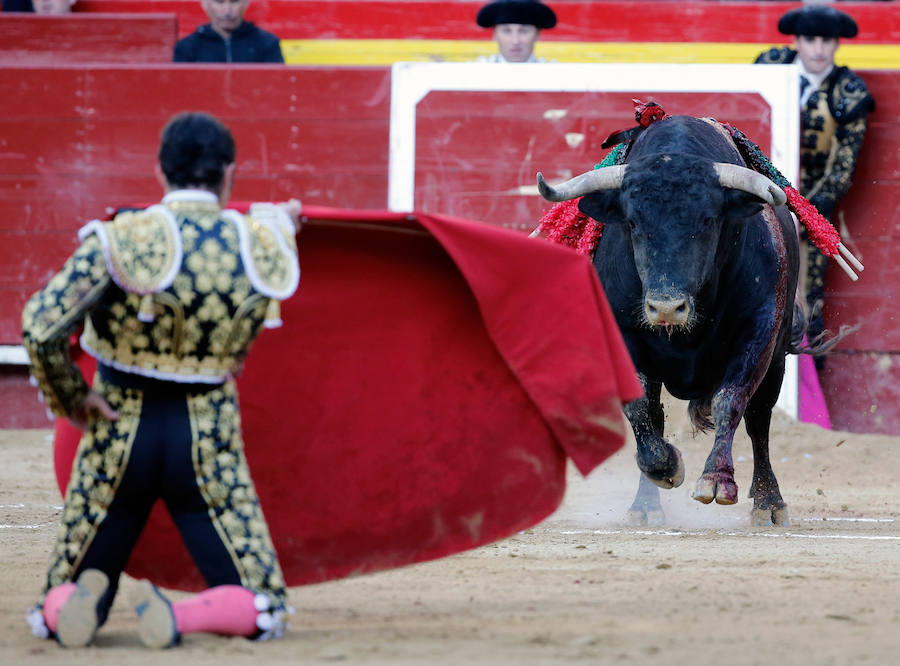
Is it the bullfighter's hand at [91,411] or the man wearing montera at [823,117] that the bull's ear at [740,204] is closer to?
the bullfighter's hand at [91,411]

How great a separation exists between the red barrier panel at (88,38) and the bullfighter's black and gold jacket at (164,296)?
5.61 meters

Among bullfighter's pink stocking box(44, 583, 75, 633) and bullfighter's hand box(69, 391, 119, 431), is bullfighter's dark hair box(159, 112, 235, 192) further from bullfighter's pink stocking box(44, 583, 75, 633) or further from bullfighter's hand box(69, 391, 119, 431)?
bullfighter's pink stocking box(44, 583, 75, 633)

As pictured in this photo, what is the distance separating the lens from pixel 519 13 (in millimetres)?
7707

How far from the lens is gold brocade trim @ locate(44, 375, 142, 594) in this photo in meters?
2.76

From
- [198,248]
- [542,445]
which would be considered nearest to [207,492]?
[198,248]

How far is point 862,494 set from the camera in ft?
20.2

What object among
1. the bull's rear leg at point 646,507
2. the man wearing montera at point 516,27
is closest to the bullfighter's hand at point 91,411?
the bull's rear leg at point 646,507

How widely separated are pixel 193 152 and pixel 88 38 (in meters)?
5.73

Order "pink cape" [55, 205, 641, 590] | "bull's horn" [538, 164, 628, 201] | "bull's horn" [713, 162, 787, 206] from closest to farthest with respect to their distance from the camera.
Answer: "pink cape" [55, 205, 641, 590] < "bull's horn" [713, 162, 787, 206] < "bull's horn" [538, 164, 628, 201]

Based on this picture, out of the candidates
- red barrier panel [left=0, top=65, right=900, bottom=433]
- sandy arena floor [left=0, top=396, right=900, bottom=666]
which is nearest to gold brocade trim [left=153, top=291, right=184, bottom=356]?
sandy arena floor [left=0, top=396, right=900, bottom=666]

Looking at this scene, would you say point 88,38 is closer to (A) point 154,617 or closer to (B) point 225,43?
(B) point 225,43

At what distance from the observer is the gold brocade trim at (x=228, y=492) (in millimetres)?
2768

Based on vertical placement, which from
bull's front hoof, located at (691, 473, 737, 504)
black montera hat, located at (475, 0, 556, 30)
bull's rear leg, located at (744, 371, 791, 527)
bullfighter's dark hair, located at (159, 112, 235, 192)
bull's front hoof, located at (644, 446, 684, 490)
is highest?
bullfighter's dark hair, located at (159, 112, 235, 192)

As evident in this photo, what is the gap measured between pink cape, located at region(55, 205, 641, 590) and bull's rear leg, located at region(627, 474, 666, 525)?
2.03 m
